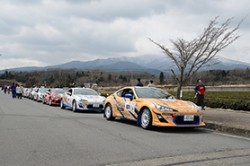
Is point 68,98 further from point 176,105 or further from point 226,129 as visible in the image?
point 226,129

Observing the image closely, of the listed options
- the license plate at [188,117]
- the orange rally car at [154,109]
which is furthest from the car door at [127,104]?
the license plate at [188,117]

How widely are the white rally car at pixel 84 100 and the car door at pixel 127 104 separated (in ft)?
13.5

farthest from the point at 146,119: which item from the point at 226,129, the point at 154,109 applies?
the point at 226,129

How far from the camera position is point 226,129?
9266mm

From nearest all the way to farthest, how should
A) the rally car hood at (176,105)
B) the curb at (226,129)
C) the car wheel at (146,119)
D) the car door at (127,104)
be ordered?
the curb at (226,129) < the rally car hood at (176,105) < the car wheel at (146,119) < the car door at (127,104)

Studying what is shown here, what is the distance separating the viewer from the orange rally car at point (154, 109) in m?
8.98

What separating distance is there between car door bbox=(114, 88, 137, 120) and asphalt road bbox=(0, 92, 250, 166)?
986mm

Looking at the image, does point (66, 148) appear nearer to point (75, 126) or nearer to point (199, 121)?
point (75, 126)

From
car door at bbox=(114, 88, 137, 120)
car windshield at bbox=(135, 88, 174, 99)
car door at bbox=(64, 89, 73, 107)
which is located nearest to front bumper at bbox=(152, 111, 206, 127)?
car door at bbox=(114, 88, 137, 120)

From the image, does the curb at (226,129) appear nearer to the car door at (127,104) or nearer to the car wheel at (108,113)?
the car door at (127,104)

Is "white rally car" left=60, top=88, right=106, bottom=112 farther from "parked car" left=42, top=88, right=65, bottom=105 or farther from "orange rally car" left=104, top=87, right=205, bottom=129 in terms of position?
"orange rally car" left=104, top=87, right=205, bottom=129

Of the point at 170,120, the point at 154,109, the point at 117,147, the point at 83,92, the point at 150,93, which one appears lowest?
the point at 117,147

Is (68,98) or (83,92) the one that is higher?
(83,92)

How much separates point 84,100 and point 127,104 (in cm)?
528
